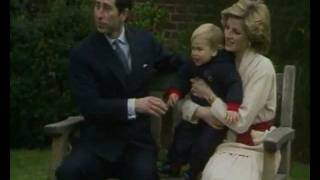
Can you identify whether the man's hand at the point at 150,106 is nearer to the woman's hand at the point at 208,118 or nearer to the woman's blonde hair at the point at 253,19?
the woman's hand at the point at 208,118

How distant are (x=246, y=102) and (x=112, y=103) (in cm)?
79

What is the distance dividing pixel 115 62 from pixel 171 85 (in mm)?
411

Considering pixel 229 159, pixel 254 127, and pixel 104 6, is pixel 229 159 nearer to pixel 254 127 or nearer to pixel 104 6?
pixel 254 127

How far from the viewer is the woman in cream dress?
5.61 m

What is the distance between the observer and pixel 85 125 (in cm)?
595

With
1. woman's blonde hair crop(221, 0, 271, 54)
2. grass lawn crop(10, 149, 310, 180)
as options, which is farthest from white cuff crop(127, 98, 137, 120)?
grass lawn crop(10, 149, 310, 180)

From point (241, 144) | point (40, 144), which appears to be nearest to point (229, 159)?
point (241, 144)

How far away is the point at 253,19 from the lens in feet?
18.7

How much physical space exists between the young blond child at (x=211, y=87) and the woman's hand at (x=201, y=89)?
3 centimetres

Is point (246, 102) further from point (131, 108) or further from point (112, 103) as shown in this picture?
point (112, 103)

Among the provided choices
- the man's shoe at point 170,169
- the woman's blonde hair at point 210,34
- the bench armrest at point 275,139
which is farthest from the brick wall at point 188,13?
the bench armrest at point 275,139

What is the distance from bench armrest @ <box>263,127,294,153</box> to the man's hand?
67 cm

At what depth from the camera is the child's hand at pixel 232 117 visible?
5.59m

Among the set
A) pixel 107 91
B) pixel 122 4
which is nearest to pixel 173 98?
pixel 107 91
